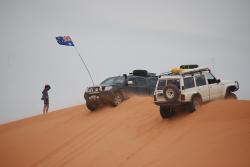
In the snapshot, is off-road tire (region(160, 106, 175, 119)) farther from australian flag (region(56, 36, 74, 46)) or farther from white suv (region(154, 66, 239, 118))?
australian flag (region(56, 36, 74, 46))

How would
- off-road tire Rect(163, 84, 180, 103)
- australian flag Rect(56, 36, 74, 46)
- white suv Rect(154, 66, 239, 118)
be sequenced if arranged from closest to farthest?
off-road tire Rect(163, 84, 180, 103)
white suv Rect(154, 66, 239, 118)
australian flag Rect(56, 36, 74, 46)

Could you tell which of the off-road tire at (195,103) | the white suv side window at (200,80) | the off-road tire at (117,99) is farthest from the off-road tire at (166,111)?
the off-road tire at (117,99)

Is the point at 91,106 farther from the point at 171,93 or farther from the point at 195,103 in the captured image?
the point at 195,103

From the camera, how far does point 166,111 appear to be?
11.7m

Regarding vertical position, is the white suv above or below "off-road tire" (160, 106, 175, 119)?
above

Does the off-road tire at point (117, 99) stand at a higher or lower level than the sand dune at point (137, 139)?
higher

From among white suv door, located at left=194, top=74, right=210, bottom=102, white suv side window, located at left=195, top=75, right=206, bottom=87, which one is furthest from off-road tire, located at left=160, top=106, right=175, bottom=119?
white suv side window, located at left=195, top=75, right=206, bottom=87

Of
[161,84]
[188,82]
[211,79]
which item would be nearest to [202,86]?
[188,82]

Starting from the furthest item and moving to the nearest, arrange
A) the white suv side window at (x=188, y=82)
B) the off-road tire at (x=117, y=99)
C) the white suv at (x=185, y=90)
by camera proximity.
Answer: the off-road tire at (x=117, y=99) → the white suv side window at (x=188, y=82) → the white suv at (x=185, y=90)

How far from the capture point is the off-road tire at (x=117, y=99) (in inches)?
612

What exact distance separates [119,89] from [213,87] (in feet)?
17.9

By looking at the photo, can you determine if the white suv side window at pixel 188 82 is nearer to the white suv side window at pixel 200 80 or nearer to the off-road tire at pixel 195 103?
the white suv side window at pixel 200 80

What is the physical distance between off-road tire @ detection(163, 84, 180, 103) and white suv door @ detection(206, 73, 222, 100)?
2.36m

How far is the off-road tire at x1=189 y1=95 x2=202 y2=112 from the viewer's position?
1117 centimetres
